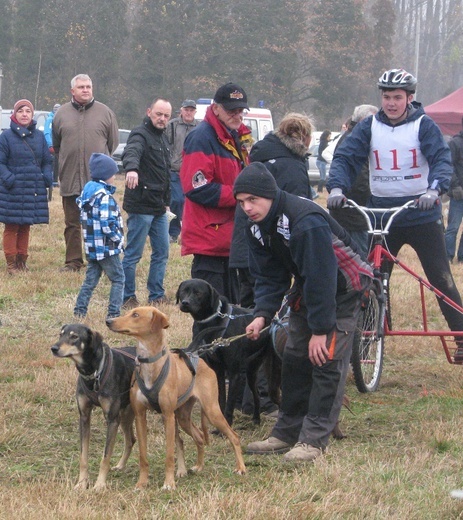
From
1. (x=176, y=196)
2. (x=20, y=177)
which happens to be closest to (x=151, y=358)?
(x=20, y=177)

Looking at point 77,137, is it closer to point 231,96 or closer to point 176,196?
point 176,196

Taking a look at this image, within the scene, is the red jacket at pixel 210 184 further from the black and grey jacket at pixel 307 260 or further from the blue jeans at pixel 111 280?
the blue jeans at pixel 111 280

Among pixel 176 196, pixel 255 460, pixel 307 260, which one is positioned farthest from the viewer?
pixel 176 196

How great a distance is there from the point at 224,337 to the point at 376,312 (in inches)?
59.9

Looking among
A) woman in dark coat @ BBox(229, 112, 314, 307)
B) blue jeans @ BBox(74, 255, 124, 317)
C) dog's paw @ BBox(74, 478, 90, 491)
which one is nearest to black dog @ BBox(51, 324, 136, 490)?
dog's paw @ BBox(74, 478, 90, 491)

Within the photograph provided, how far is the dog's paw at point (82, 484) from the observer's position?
4672 mm

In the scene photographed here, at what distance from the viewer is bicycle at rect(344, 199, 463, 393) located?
667 cm

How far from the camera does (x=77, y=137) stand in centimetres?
1110

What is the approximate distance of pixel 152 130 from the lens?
963cm

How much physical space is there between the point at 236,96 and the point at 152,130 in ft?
10.9

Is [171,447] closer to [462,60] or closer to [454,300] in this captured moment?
[454,300]

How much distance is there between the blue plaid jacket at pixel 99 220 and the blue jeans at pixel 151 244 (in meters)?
0.86

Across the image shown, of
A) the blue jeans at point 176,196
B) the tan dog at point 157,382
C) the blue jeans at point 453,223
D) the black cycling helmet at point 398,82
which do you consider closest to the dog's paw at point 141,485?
the tan dog at point 157,382

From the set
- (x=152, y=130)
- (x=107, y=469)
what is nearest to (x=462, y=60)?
(x=152, y=130)
